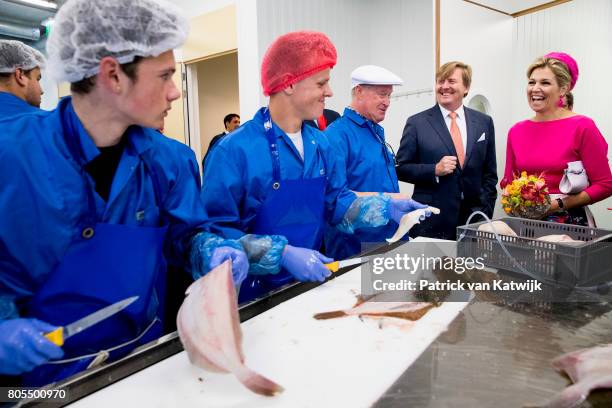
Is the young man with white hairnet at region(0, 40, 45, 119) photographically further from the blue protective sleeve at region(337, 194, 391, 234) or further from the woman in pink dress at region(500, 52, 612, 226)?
the woman in pink dress at region(500, 52, 612, 226)

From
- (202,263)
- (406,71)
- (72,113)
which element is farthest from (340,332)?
(406,71)

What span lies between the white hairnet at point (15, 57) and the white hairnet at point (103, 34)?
180 cm

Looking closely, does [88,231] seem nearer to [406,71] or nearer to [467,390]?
[467,390]


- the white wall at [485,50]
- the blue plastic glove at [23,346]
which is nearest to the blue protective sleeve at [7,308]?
the blue plastic glove at [23,346]

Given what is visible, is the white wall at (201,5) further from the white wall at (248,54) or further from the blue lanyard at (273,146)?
the blue lanyard at (273,146)

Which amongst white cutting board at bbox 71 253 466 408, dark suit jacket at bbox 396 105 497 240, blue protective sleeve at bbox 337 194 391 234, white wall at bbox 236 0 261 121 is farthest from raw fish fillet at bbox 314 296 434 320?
white wall at bbox 236 0 261 121

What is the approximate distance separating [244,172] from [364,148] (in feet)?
3.93

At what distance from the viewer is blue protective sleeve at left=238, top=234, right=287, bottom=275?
1607 mm

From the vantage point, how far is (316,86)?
2.02 m

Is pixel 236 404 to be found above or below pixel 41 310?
below

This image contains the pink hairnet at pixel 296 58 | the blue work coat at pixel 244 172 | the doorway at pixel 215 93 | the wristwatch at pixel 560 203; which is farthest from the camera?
the doorway at pixel 215 93

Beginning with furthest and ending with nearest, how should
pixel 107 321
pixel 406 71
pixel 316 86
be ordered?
pixel 406 71 < pixel 316 86 < pixel 107 321

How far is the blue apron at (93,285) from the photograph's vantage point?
3.98 feet

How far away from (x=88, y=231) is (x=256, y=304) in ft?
2.00
